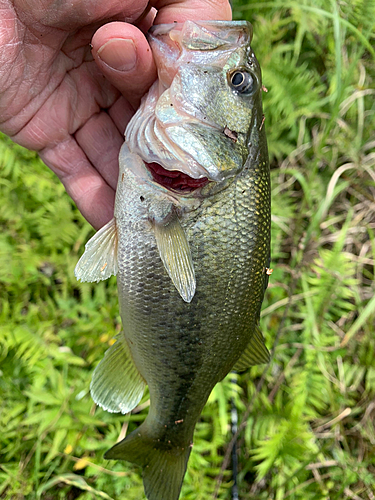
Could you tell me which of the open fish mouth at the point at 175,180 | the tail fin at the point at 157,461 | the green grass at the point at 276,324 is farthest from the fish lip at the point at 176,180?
the tail fin at the point at 157,461

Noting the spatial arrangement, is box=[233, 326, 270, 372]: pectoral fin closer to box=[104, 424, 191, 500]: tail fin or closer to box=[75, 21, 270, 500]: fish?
box=[75, 21, 270, 500]: fish

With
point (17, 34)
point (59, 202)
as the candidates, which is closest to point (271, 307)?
point (59, 202)

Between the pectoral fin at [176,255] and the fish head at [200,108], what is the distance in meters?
0.20

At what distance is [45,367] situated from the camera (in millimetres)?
2695

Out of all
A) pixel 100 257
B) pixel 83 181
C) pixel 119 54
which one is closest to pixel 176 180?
pixel 100 257

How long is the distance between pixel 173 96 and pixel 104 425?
2.44 m

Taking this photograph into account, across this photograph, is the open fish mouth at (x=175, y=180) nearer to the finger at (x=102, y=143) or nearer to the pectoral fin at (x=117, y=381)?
the finger at (x=102, y=143)

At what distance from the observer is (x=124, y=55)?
68.9 inches

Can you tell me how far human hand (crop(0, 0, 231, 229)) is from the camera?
1.79m

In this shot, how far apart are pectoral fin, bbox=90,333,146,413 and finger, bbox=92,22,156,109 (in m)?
1.43

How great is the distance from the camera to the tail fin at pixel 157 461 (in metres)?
2.00

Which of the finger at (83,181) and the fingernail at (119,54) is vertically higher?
the fingernail at (119,54)

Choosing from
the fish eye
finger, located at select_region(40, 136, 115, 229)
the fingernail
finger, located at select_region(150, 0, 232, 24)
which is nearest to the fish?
the fish eye

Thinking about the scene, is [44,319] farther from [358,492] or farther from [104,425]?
[358,492]
